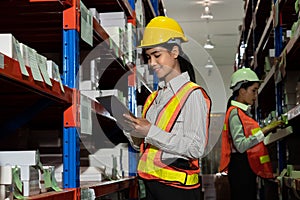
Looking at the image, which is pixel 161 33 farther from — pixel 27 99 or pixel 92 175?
pixel 92 175

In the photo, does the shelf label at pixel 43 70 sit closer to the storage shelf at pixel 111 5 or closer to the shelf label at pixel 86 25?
the shelf label at pixel 86 25

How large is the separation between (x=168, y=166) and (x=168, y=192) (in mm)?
125

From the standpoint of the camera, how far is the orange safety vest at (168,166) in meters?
2.74

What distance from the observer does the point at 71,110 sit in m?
2.62

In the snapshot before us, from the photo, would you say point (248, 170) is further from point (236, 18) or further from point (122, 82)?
point (236, 18)

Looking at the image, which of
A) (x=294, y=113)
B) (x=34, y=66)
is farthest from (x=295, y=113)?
(x=34, y=66)

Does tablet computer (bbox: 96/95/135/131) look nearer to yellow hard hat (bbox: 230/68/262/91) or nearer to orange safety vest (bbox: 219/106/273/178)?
orange safety vest (bbox: 219/106/273/178)

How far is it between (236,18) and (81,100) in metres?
9.55

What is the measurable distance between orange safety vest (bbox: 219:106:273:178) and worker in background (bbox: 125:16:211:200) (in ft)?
6.10

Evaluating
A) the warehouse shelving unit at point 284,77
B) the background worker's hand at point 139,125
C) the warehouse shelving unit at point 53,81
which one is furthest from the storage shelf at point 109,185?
the warehouse shelving unit at point 284,77

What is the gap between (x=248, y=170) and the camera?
469cm

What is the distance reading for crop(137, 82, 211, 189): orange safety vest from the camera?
2744 mm

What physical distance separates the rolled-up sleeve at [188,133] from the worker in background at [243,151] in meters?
1.91

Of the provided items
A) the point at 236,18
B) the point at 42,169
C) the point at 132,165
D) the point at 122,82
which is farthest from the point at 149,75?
the point at 236,18
